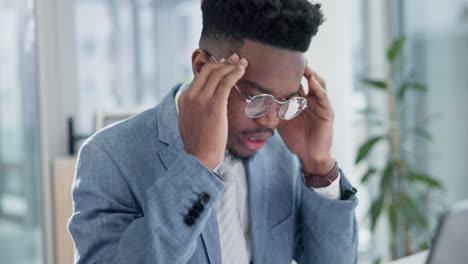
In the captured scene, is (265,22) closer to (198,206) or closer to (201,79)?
(201,79)

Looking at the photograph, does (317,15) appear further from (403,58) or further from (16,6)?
(403,58)

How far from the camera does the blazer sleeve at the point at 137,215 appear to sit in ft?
3.47

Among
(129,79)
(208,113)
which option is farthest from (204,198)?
(129,79)

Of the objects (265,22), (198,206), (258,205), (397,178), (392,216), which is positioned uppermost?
(265,22)

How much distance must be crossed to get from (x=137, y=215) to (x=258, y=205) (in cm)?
34

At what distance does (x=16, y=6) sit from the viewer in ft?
8.22

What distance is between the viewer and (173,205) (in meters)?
1.06

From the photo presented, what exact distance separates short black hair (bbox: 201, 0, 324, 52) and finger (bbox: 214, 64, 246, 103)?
158 mm

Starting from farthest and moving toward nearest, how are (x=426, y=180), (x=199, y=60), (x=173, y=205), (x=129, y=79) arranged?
(x=129, y=79) → (x=426, y=180) → (x=199, y=60) → (x=173, y=205)

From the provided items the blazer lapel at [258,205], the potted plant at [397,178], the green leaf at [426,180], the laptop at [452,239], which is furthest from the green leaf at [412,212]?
the laptop at [452,239]

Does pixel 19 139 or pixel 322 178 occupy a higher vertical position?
pixel 322 178

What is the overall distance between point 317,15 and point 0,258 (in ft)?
6.70

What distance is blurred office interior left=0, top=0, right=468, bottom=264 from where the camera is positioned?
254 centimetres

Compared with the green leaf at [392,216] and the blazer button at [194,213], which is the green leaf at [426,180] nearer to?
the green leaf at [392,216]
